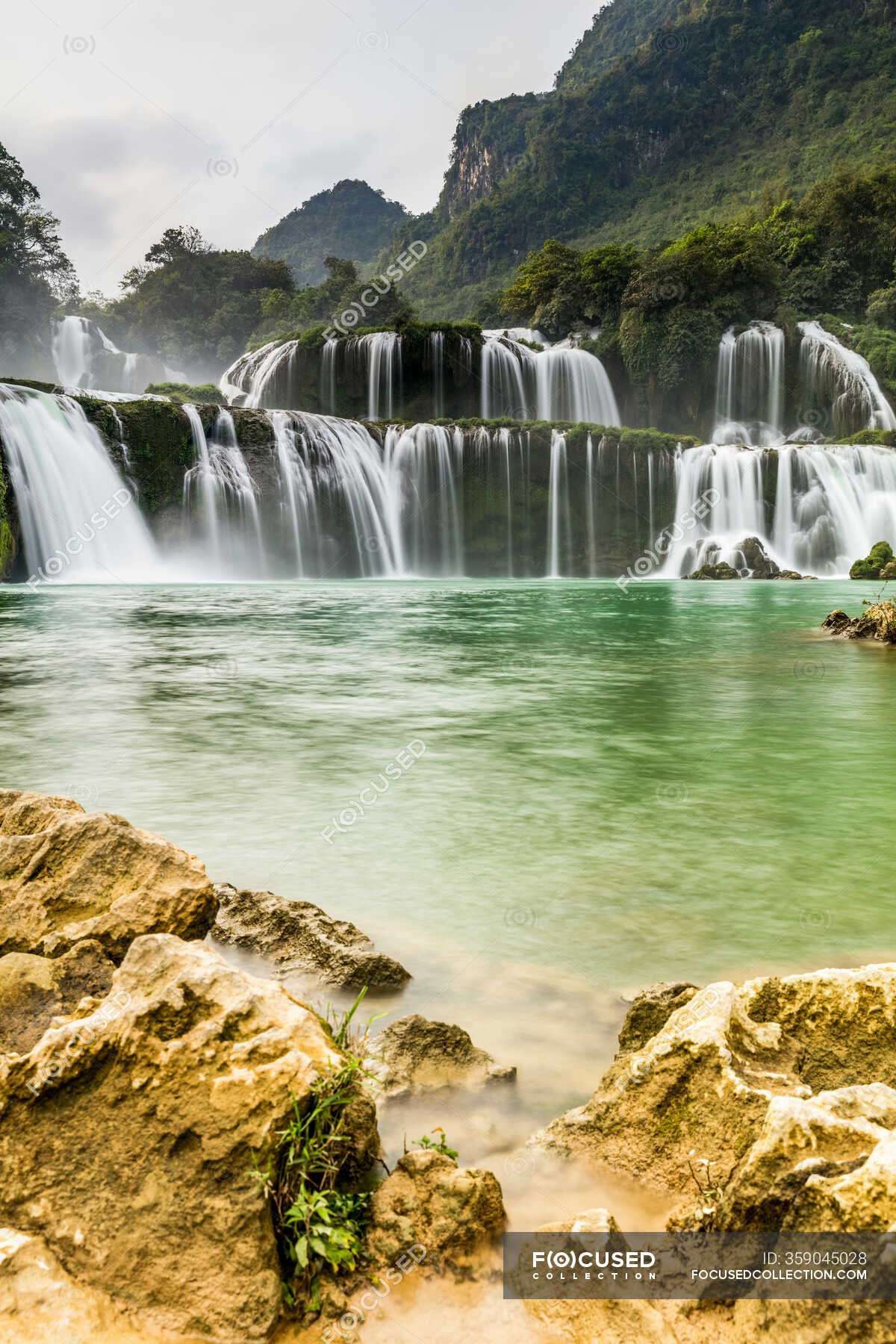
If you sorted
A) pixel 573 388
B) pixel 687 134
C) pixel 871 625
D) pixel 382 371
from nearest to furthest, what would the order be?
pixel 871 625 → pixel 382 371 → pixel 573 388 → pixel 687 134

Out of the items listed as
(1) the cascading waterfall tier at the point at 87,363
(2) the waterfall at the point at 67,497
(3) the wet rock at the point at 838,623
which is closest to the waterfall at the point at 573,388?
(2) the waterfall at the point at 67,497

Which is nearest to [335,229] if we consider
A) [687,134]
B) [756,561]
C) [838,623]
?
[687,134]

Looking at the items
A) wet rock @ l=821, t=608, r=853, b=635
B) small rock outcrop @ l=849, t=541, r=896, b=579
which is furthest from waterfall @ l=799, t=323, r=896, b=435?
wet rock @ l=821, t=608, r=853, b=635

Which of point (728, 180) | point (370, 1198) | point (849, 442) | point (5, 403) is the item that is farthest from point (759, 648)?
point (728, 180)

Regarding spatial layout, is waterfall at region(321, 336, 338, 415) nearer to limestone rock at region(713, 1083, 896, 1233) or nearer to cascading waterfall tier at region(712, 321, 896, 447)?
cascading waterfall tier at region(712, 321, 896, 447)

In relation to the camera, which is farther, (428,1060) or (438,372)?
(438,372)

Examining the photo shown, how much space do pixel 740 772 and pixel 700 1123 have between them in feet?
13.4

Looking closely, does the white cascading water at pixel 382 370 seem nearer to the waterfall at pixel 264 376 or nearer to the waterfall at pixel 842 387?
the waterfall at pixel 264 376

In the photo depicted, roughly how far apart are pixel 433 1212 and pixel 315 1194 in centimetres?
24

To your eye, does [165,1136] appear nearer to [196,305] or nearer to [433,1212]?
[433,1212]

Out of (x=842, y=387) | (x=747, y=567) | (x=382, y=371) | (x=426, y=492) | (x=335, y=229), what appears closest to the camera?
(x=747, y=567)

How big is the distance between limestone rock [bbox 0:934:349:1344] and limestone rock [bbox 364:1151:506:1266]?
0.75 ft

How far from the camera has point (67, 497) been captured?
950 inches

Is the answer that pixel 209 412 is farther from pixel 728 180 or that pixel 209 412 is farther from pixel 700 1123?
pixel 728 180
